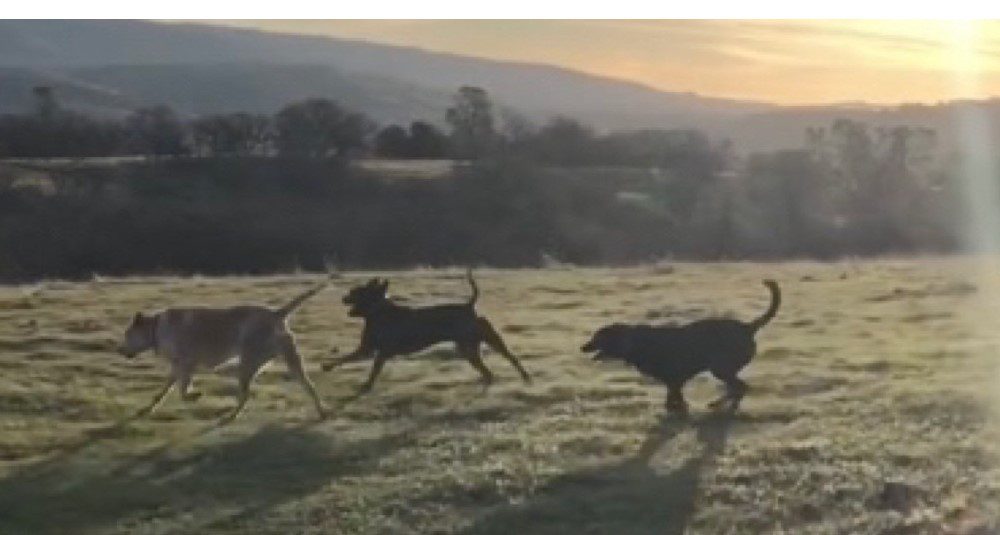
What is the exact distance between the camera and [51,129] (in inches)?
3135

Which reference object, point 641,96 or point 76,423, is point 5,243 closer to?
point 76,423

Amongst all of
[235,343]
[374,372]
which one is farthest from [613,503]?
[374,372]

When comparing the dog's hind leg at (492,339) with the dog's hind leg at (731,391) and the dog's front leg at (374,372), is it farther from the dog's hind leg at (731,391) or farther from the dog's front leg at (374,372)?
the dog's hind leg at (731,391)

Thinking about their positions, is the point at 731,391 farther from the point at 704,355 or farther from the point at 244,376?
the point at 244,376

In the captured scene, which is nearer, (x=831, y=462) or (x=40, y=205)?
(x=831, y=462)

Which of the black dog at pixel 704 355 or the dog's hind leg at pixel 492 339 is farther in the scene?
the dog's hind leg at pixel 492 339

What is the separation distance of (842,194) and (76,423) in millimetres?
53381

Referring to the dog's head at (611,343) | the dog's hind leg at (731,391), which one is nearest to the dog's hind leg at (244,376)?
the dog's head at (611,343)

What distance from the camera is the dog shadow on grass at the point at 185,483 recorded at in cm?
1133

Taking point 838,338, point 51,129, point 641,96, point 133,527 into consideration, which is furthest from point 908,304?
point 641,96

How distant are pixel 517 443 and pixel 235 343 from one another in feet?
11.2

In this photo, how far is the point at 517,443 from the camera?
13609mm

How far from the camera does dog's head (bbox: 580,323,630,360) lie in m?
16.0

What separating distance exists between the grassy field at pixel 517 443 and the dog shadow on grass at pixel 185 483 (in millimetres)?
29
